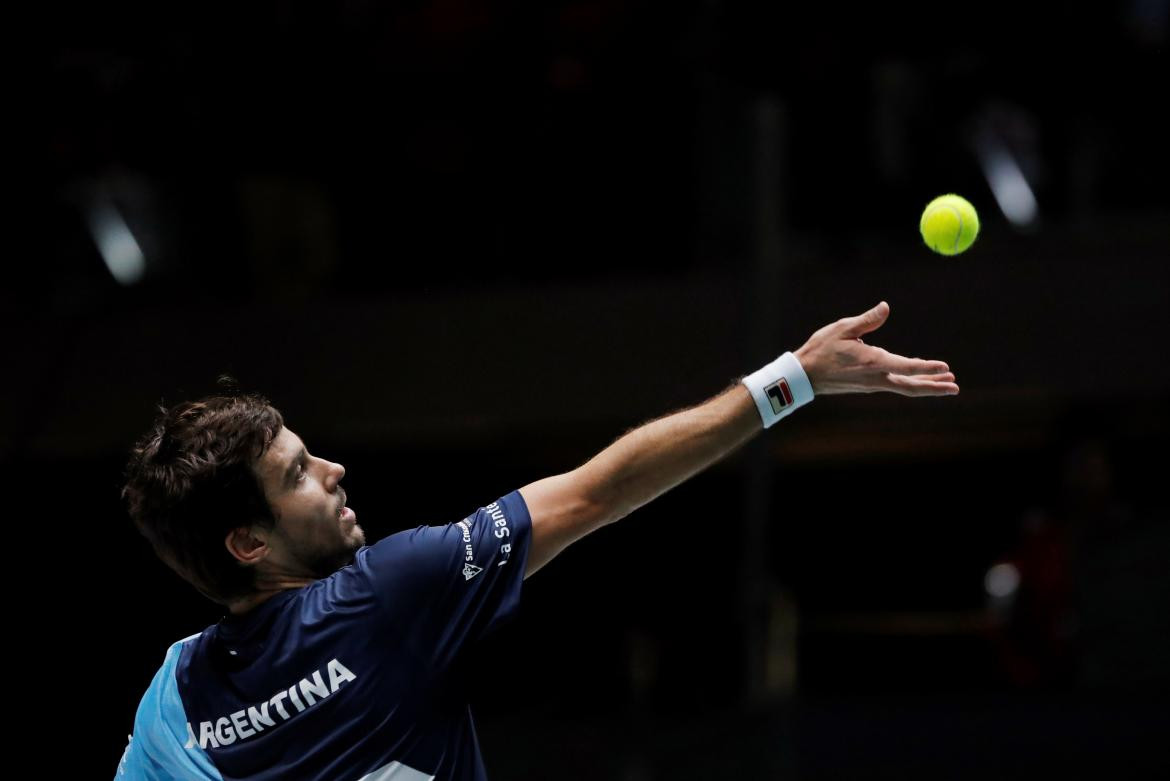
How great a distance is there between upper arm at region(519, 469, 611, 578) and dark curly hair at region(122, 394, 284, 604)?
0.59m

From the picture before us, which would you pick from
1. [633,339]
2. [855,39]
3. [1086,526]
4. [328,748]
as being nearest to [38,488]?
[633,339]

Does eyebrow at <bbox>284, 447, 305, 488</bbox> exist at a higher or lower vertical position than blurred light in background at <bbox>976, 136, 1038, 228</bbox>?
lower

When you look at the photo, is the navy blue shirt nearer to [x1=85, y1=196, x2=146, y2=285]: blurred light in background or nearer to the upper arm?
→ the upper arm

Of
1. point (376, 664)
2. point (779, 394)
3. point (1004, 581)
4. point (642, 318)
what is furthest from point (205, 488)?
point (1004, 581)

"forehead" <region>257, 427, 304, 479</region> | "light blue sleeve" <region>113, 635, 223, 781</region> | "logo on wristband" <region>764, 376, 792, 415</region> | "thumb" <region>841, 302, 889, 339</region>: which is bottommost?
"light blue sleeve" <region>113, 635, 223, 781</region>

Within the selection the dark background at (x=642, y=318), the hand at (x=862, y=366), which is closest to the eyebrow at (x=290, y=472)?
the hand at (x=862, y=366)

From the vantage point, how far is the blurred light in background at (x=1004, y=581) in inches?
324

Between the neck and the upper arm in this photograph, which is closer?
the upper arm

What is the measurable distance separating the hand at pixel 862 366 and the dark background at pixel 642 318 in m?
4.21

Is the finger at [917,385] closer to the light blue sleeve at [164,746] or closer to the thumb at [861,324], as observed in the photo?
the thumb at [861,324]

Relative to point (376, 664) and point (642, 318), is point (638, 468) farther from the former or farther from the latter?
point (642, 318)

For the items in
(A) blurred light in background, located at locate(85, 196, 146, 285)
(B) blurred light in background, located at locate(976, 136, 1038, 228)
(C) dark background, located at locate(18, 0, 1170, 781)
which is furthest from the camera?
(A) blurred light in background, located at locate(85, 196, 146, 285)

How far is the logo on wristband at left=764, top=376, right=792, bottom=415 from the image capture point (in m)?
3.42

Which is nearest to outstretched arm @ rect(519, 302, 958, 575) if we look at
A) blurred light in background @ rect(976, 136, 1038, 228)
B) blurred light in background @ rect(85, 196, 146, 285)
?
blurred light in background @ rect(976, 136, 1038, 228)
